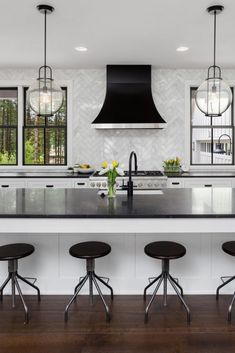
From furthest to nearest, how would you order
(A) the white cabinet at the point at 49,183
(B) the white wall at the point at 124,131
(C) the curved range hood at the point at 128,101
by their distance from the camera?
1. (B) the white wall at the point at 124,131
2. (C) the curved range hood at the point at 128,101
3. (A) the white cabinet at the point at 49,183

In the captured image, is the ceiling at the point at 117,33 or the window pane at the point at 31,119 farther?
the window pane at the point at 31,119

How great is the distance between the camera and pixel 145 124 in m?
4.88

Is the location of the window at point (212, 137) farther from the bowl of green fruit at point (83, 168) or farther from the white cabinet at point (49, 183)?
the white cabinet at point (49, 183)

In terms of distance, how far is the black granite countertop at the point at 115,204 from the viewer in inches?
86.4

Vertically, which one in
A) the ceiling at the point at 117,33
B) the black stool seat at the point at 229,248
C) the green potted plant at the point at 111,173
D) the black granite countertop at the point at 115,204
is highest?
the ceiling at the point at 117,33

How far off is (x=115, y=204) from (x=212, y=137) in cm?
367

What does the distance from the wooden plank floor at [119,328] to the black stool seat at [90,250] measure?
50 centimetres

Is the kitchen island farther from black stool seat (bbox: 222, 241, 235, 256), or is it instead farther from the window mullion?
the window mullion

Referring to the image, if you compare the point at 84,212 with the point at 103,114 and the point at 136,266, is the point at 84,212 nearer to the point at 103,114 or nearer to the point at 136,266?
the point at 136,266

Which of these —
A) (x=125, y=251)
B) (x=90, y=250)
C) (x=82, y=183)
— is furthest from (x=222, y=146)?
(x=90, y=250)

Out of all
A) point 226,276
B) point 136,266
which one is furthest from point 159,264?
point 226,276

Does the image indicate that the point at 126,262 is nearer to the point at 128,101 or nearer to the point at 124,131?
the point at 128,101

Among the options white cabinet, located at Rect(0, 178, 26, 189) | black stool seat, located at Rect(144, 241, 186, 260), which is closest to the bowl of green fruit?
white cabinet, located at Rect(0, 178, 26, 189)

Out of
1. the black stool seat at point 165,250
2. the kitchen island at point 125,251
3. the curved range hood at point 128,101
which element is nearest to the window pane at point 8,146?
the curved range hood at point 128,101
